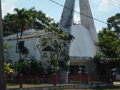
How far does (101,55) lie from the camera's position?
65.5ft

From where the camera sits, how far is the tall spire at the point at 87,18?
23234mm

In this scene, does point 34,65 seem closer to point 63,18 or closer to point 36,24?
point 63,18

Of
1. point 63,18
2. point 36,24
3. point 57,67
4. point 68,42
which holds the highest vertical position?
point 36,24

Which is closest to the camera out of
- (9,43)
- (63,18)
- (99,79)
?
(99,79)

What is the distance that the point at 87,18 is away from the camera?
24.1 metres

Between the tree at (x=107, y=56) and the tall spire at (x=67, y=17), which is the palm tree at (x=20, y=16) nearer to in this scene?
the tall spire at (x=67, y=17)

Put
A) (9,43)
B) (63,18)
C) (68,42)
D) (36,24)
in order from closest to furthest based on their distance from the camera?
1. (68,42)
2. (63,18)
3. (9,43)
4. (36,24)

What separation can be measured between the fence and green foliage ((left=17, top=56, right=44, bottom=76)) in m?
3.50

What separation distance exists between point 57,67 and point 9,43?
902 cm

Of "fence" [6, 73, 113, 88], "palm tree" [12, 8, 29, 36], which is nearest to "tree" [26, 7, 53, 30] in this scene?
"palm tree" [12, 8, 29, 36]

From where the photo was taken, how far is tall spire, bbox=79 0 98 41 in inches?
915

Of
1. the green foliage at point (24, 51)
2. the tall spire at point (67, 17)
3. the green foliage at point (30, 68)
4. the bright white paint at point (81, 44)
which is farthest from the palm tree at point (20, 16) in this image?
the bright white paint at point (81, 44)

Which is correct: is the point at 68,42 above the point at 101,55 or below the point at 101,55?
above

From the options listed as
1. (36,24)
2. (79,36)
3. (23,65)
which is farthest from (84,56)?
(36,24)
